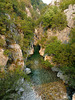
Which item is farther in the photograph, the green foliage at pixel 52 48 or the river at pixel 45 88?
the green foliage at pixel 52 48

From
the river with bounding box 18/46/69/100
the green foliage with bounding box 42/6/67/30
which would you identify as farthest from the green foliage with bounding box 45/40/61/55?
the green foliage with bounding box 42/6/67/30

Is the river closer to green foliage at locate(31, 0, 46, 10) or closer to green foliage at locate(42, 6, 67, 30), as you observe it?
green foliage at locate(42, 6, 67, 30)

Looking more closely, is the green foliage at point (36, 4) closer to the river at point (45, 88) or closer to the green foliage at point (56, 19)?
the green foliage at point (56, 19)

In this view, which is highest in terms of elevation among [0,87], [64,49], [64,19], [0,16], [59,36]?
[64,19]

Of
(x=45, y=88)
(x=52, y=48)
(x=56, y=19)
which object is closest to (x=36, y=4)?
(x=56, y=19)

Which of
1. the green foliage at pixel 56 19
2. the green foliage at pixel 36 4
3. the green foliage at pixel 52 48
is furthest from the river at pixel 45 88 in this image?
the green foliage at pixel 36 4

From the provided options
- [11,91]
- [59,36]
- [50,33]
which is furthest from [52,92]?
[50,33]

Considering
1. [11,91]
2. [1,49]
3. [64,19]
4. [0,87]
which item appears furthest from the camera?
[64,19]

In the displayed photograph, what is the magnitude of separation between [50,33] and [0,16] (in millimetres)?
22105

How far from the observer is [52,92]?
42.8 feet

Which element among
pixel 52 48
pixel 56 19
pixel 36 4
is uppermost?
pixel 36 4

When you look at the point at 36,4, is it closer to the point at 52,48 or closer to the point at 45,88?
the point at 52,48

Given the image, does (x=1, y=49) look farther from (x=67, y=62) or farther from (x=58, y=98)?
(x=67, y=62)

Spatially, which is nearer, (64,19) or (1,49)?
(1,49)
